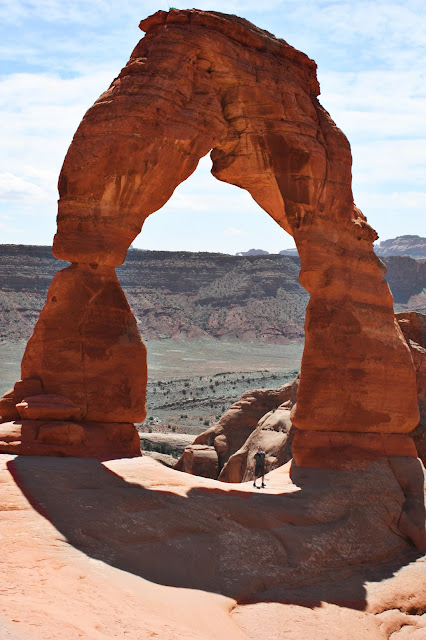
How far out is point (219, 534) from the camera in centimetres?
1023

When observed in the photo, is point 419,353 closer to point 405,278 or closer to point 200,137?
point 200,137

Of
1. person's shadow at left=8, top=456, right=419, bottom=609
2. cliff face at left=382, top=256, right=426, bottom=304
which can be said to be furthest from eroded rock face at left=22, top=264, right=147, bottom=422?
cliff face at left=382, top=256, right=426, bottom=304

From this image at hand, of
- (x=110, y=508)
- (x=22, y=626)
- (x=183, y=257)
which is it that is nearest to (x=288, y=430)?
(x=110, y=508)

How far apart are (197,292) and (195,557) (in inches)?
3664

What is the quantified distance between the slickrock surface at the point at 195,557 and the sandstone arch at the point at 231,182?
152cm

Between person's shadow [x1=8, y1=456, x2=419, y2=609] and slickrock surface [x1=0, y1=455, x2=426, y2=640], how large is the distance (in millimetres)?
24

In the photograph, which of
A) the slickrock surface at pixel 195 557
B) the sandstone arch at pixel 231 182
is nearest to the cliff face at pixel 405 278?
the sandstone arch at pixel 231 182

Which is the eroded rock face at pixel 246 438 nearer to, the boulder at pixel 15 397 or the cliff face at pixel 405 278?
the boulder at pixel 15 397

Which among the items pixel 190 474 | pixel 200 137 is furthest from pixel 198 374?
pixel 200 137

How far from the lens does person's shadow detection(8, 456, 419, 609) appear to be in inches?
350

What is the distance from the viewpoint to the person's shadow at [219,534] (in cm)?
890

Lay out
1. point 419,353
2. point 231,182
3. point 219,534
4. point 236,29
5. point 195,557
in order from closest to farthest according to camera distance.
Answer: point 195,557
point 219,534
point 236,29
point 231,182
point 419,353

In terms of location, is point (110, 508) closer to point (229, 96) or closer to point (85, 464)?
point (85, 464)

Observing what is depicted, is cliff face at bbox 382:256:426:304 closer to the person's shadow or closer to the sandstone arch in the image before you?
the sandstone arch
